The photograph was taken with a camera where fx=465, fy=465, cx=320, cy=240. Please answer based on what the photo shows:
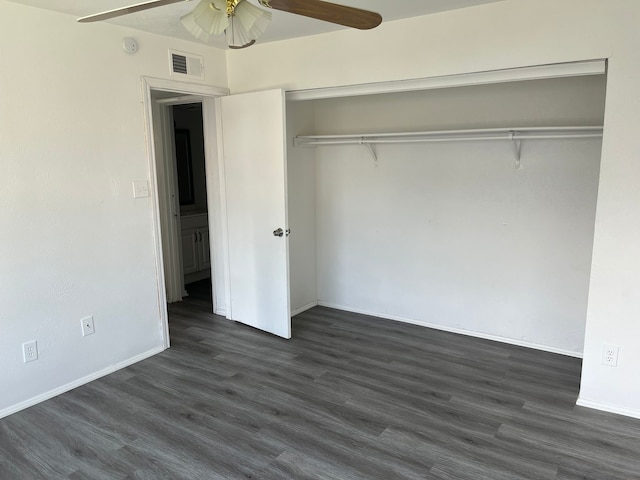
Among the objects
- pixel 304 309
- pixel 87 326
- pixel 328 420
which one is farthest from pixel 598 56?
pixel 87 326

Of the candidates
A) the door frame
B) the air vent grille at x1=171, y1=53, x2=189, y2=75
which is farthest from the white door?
the air vent grille at x1=171, y1=53, x2=189, y2=75

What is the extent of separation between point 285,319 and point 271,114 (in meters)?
1.73

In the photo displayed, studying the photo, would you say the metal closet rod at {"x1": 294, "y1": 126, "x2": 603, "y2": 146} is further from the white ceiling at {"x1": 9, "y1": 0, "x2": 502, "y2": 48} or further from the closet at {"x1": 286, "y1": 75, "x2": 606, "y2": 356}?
the white ceiling at {"x1": 9, "y1": 0, "x2": 502, "y2": 48}

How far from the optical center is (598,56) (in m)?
2.64

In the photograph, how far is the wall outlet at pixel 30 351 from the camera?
2961mm

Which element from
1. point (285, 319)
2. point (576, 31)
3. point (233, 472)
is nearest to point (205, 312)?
point (285, 319)

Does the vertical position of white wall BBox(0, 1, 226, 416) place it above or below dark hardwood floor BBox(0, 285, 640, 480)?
above

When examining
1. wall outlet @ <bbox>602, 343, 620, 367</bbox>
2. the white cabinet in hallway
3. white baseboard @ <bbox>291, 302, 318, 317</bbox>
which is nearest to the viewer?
wall outlet @ <bbox>602, 343, 620, 367</bbox>

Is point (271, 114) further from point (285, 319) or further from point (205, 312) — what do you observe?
point (205, 312)

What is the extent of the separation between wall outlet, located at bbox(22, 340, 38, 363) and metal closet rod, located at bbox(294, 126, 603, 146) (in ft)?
8.94

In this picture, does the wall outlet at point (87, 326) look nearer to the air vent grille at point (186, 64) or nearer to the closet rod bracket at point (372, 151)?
the air vent grille at point (186, 64)

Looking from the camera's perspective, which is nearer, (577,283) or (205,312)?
(577,283)

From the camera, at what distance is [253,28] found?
186cm

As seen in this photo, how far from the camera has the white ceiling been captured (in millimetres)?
2824
